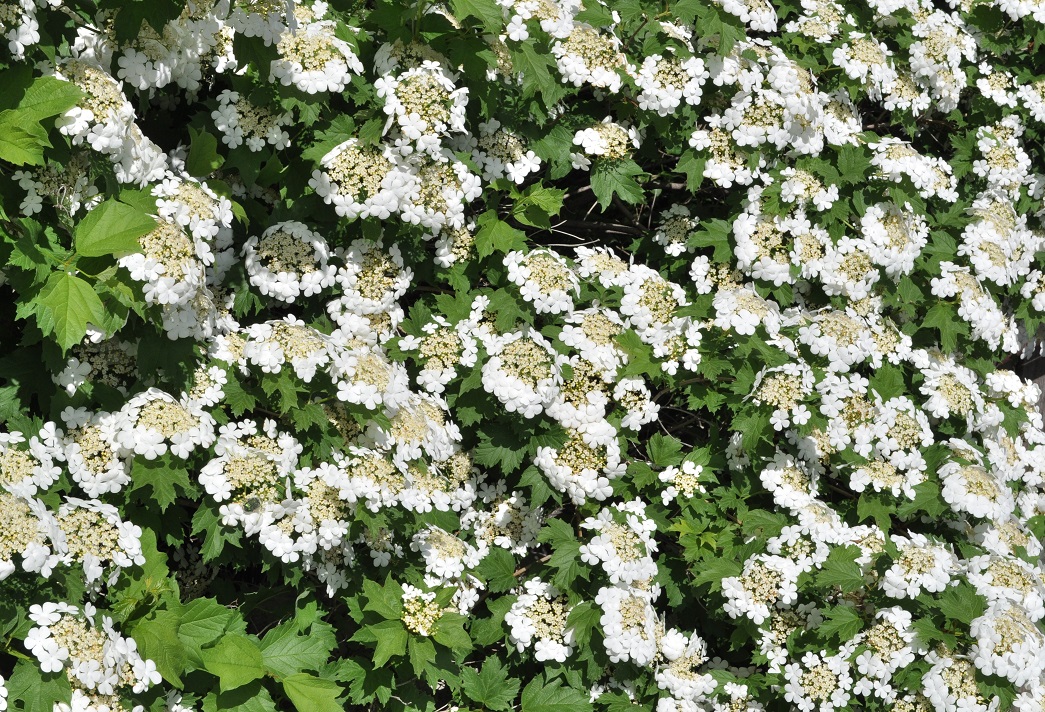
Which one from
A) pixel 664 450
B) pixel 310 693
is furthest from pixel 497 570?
pixel 310 693

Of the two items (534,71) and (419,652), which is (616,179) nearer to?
(534,71)

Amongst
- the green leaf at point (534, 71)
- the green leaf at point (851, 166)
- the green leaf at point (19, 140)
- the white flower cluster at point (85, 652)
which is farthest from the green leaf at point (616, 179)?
the white flower cluster at point (85, 652)

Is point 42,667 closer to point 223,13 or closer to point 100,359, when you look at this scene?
point 100,359

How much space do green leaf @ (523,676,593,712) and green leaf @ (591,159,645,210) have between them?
207 cm

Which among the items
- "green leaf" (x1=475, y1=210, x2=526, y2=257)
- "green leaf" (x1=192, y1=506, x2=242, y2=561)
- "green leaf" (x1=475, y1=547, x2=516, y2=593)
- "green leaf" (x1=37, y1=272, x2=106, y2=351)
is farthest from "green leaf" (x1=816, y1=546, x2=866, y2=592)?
"green leaf" (x1=37, y1=272, x2=106, y2=351)

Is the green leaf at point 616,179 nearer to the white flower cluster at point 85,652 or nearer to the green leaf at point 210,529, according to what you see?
the green leaf at point 210,529

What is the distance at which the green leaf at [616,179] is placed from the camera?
4219 mm

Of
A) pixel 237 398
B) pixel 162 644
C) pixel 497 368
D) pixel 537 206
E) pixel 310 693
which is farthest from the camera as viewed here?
pixel 537 206

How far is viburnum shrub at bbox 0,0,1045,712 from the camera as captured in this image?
3119 millimetres

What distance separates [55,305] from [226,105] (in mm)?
1176

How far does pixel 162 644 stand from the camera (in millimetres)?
3117

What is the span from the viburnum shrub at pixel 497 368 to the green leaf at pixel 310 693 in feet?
0.04

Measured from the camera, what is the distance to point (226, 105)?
361 centimetres

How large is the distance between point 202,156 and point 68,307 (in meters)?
0.94
